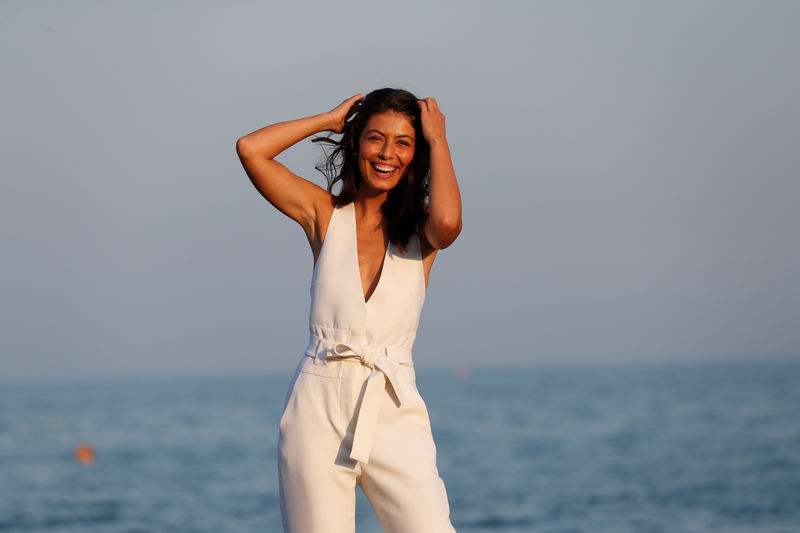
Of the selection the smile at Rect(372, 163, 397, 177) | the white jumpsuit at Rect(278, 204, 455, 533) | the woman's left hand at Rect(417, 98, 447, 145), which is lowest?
the white jumpsuit at Rect(278, 204, 455, 533)

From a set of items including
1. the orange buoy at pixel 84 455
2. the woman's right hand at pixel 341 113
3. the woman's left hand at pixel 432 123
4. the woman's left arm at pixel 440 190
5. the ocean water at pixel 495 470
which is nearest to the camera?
the woman's left arm at pixel 440 190

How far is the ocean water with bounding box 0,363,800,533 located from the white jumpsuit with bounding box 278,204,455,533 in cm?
1065

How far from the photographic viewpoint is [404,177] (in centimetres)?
355

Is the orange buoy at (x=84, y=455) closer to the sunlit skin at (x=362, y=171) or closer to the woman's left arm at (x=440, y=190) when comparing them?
the sunlit skin at (x=362, y=171)

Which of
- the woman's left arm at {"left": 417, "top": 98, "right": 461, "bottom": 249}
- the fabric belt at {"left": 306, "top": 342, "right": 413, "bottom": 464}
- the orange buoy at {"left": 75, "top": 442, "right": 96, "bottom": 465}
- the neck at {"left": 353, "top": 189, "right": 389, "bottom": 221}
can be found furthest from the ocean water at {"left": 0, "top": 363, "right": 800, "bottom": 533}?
the woman's left arm at {"left": 417, "top": 98, "right": 461, "bottom": 249}

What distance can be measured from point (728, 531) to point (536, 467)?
7.72m

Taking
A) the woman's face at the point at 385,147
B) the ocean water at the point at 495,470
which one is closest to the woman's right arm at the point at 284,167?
the woman's face at the point at 385,147

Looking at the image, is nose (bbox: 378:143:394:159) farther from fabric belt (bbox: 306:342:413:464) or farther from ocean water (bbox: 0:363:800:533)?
ocean water (bbox: 0:363:800:533)

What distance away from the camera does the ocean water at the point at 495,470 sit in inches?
596

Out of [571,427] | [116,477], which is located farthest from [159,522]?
[571,427]

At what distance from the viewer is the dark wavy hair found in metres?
3.48

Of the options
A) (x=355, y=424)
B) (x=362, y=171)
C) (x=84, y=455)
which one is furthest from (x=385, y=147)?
(x=84, y=455)

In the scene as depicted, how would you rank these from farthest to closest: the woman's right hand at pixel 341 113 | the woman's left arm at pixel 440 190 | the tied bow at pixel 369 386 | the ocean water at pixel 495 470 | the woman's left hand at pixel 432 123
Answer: the ocean water at pixel 495 470
the woman's right hand at pixel 341 113
the woman's left hand at pixel 432 123
the woman's left arm at pixel 440 190
the tied bow at pixel 369 386

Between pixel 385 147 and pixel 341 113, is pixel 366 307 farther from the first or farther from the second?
pixel 341 113
